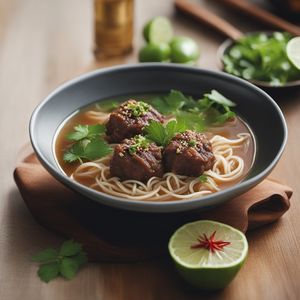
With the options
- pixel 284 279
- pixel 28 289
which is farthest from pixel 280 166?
pixel 28 289

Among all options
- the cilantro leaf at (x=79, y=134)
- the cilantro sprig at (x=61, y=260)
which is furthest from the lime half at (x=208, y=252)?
the cilantro leaf at (x=79, y=134)

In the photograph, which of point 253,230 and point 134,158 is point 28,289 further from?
point 253,230

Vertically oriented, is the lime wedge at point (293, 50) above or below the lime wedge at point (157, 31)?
above

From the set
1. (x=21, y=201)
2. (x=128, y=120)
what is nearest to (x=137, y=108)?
(x=128, y=120)

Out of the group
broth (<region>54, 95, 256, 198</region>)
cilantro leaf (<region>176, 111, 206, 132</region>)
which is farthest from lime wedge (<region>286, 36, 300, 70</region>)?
cilantro leaf (<region>176, 111, 206, 132</region>)

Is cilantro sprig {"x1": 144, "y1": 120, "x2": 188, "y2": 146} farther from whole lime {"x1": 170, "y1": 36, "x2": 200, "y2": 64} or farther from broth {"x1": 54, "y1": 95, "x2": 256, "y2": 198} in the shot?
whole lime {"x1": 170, "y1": 36, "x2": 200, "y2": 64}

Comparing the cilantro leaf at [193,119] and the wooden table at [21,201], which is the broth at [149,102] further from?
the wooden table at [21,201]

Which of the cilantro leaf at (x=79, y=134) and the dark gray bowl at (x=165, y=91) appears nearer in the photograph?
the dark gray bowl at (x=165, y=91)
